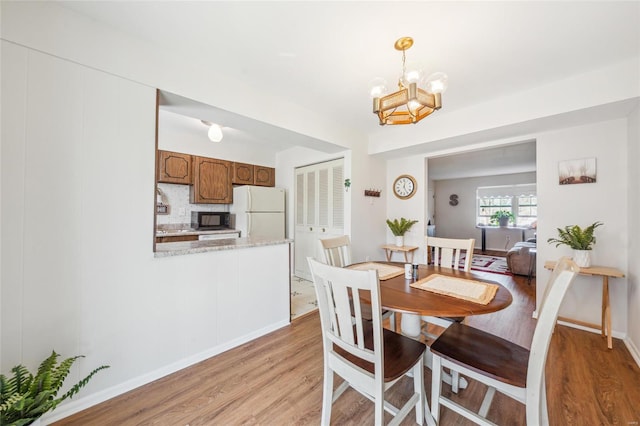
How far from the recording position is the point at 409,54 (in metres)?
1.84

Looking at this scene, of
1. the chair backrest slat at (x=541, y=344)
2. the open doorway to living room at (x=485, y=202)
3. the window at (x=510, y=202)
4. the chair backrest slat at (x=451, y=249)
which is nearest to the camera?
the chair backrest slat at (x=541, y=344)

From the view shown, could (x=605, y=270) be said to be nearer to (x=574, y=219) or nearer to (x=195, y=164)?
(x=574, y=219)

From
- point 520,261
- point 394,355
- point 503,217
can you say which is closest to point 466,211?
point 503,217

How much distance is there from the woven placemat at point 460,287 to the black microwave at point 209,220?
3.49m

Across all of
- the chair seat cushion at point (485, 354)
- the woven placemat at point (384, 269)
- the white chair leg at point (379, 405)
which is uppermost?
the woven placemat at point (384, 269)

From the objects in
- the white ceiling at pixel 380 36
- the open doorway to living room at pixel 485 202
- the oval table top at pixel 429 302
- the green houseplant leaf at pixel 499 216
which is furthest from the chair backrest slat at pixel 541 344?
the green houseplant leaf at pixel 499 216

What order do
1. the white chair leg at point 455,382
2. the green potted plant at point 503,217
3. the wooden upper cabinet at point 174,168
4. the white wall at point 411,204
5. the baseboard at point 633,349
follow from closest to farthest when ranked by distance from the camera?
the white chair leg at point 455,382
the baseboard at point 633,349
the wooden upper cabinet at point 174,168
the white wall at point 411,204
the green potted plant at point 503,217

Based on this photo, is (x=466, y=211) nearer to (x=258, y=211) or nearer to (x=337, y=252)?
(x=258, y=211)

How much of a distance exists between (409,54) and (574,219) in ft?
8.05

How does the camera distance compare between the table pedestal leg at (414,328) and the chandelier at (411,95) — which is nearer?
the chandelier at (411,95)

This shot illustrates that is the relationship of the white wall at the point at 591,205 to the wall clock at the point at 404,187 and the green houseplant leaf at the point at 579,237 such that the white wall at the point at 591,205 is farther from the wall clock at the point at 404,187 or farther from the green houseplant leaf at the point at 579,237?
the wall clock at the point at 404,187

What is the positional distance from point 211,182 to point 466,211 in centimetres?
759

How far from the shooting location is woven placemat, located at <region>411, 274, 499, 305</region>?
1341 mm

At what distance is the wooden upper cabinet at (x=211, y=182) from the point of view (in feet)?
12.7
